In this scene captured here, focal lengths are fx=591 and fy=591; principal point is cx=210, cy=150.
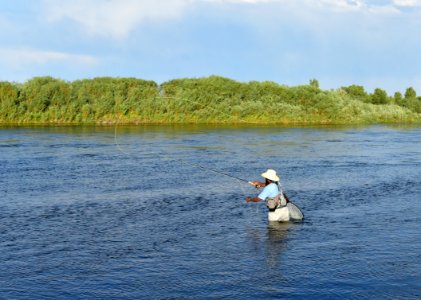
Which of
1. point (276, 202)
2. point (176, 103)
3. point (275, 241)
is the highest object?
point (176, 103)

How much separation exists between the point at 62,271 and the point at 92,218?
417 cm

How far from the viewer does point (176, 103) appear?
64875mm

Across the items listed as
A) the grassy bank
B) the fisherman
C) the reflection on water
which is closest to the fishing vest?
the fisherman

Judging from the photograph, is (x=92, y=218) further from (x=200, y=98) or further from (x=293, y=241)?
(x=200, y=98)

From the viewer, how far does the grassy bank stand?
202ft

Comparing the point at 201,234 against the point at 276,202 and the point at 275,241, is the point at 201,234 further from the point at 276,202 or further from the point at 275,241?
the point at 276,202

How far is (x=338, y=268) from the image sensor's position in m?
9.93

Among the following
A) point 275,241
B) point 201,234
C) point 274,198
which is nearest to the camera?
point 275,241

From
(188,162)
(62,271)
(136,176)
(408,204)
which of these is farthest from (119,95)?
(62,271)

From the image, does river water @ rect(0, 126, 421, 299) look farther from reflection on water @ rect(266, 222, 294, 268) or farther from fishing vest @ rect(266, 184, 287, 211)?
fishing vest @ rect(266, 184, 287, 211)

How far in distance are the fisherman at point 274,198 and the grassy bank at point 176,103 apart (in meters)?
43.9

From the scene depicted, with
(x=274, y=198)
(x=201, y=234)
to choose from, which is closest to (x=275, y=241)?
(x=274, y=198)

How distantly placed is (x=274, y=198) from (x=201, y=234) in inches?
72.7

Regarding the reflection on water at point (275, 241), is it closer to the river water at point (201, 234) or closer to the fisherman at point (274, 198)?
the river water at point (201, 234)
